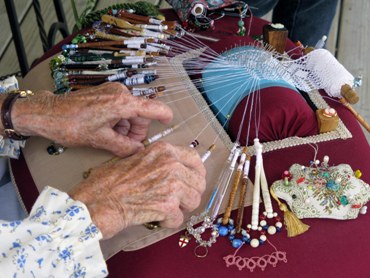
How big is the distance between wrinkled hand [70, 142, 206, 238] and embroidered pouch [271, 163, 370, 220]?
190 mm

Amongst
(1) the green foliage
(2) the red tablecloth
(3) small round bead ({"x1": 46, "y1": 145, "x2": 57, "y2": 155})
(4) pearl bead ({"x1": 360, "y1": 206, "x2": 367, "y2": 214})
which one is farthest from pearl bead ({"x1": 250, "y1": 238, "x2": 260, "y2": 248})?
(1) the green foliage

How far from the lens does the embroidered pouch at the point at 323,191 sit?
927mm

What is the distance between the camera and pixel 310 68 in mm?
1216

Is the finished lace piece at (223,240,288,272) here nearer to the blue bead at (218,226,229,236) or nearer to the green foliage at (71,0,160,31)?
the blue bead at (218,226,229,236)

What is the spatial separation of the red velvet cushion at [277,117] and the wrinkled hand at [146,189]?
0.19 metres

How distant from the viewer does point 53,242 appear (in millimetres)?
782

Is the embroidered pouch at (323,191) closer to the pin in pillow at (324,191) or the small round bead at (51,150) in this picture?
the pin in pillow at (324,191)

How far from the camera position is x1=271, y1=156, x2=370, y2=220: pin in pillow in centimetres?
93

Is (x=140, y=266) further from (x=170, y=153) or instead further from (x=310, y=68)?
(x=310, y=68)

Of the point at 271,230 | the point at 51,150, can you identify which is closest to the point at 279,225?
the point at 271,230

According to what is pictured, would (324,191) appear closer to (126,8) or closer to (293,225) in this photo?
(293,225)

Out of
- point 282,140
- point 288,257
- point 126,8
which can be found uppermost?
point 126,8

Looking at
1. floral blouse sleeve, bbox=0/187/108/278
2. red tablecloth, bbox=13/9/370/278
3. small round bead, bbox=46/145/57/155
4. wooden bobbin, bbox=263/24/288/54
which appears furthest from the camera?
wooden bobbin, bbox=263/24/288/54

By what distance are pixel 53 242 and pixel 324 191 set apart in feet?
1.78
